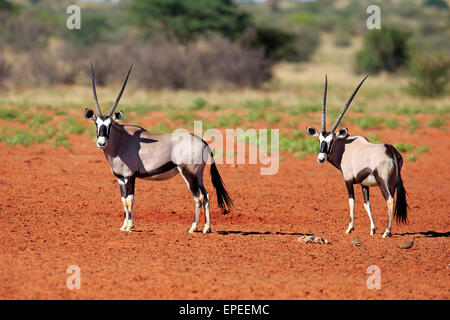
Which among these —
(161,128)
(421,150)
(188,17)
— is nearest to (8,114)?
(161,128)

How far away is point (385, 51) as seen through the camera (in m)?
36.8

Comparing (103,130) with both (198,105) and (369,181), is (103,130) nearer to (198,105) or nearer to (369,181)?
(369,181)

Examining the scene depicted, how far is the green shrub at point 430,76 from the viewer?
25.3 meters

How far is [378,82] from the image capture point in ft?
107

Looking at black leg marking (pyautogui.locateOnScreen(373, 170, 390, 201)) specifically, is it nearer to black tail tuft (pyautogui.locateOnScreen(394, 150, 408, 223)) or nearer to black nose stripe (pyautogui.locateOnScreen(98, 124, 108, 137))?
black tail tuft (pyautogui.locateOnScreen(394, 150, 408, 223))

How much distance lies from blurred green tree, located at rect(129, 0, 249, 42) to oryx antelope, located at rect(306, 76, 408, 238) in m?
23.3

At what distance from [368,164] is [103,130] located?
3335mm

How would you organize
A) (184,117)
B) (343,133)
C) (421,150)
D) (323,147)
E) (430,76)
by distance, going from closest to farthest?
1. (323,147)
2. (343,133)
3. (421,150)
4. (184,117)
5. (430,76)

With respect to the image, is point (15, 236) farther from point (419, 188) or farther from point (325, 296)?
point (419, 188)

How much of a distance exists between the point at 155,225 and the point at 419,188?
5.85 meters

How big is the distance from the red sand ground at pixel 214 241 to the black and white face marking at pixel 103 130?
112cm

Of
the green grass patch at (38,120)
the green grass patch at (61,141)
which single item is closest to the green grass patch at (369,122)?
the green grass patch at (61,141)

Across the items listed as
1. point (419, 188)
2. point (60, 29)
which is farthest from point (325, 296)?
point (60, 29)

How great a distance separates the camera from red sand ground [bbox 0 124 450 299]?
643cm
